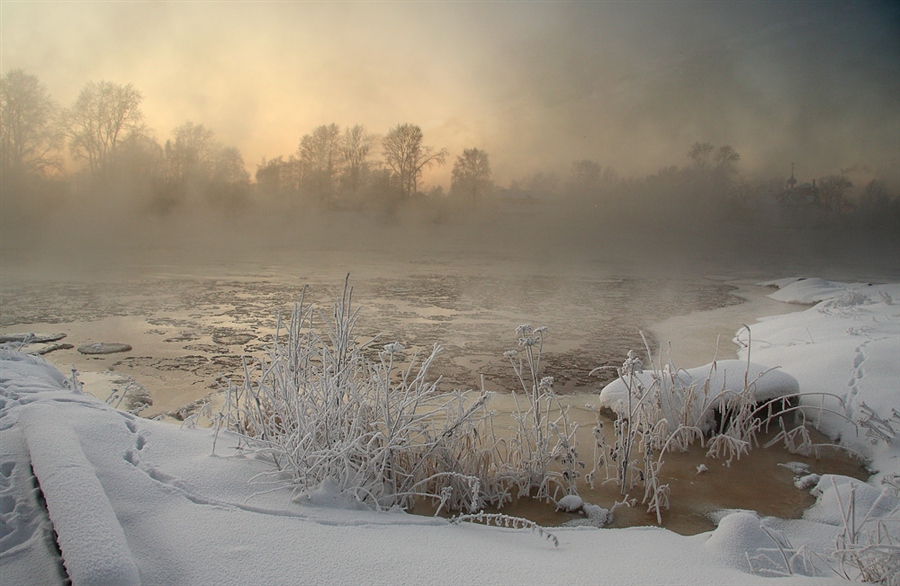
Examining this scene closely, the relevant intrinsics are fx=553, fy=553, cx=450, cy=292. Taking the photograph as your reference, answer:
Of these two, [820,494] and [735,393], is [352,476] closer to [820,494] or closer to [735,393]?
[820,494]

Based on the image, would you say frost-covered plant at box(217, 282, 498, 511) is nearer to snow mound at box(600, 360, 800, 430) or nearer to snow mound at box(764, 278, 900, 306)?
snow mound at box(600, 360, 800, 430)

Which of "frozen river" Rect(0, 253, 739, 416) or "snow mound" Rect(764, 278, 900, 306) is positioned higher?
"snow mound" Rect(764, 278, 900, 306)

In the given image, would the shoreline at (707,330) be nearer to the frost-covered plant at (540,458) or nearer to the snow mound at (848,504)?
the snow mound at (848,504)

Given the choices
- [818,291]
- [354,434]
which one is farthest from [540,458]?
[818,291]

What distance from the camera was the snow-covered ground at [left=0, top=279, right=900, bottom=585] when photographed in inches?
67.9

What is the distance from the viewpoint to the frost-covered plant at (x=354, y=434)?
264cm

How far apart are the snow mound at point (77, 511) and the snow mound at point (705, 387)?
3374 mm

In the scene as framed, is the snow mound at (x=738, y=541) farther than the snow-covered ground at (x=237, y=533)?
Yes

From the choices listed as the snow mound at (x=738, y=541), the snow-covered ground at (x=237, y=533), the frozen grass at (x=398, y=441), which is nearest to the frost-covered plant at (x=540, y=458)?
the frozen grass at (x=398, y=441)

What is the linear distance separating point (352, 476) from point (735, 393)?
10.2 feet

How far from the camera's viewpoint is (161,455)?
2.60m

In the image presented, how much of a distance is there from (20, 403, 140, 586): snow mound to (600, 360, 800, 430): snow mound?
3374mm

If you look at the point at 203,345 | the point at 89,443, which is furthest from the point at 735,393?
the point at 203,345

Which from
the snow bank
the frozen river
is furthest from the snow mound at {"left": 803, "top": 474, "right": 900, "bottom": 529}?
the frozen river
